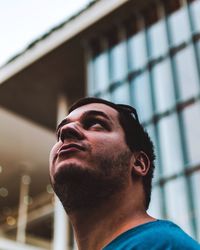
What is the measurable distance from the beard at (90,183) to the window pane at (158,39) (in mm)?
7441

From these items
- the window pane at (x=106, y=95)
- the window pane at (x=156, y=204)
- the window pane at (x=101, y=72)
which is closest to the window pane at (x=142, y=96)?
the window pane at (x=106, y=95)

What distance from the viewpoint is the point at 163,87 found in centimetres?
866

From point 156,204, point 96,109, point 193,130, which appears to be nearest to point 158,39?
point 193,130

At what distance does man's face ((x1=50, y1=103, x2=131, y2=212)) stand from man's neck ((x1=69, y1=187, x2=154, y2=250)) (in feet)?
0.21

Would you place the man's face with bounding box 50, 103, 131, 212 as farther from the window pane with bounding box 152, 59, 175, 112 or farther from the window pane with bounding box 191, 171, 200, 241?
the window pane with bounding box 152, 59, 175, 112

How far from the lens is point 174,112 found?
8.25m

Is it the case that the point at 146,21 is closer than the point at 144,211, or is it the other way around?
the point at 144,211

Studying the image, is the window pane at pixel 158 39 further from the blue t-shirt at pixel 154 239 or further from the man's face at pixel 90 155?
the blue t-shirt at pixel 154 239

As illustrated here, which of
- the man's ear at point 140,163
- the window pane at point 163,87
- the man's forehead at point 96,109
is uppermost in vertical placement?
the window pane at point 163,87

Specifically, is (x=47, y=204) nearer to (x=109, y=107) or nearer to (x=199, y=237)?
(x=199, y=237)

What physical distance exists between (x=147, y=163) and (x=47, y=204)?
49.8ft

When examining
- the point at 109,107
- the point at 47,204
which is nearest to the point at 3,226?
the point at 47,204

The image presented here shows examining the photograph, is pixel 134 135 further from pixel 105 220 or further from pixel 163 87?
pixel 163 87

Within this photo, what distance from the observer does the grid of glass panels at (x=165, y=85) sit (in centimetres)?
756
